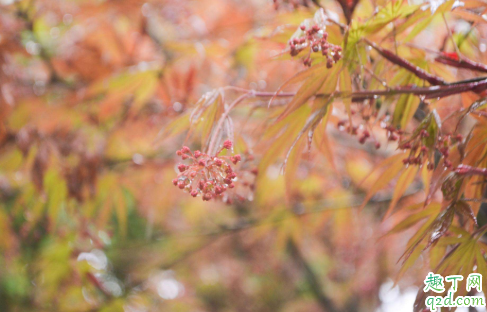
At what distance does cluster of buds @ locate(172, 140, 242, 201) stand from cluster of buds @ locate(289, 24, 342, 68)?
0.55ft

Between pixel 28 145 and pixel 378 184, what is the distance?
1046 millimetres

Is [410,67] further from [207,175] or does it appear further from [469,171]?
[207,175]

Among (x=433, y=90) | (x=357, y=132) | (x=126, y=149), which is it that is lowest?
(x=126, y=149)

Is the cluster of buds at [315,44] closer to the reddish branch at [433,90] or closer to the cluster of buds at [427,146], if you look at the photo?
the reddish branch at [433,90]

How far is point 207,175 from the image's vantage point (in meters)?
0.59

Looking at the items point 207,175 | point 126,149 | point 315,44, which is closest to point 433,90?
point 315,44

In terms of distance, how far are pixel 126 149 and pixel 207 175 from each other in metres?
1.14

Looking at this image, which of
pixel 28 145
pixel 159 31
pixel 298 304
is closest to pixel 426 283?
pixel 28 145

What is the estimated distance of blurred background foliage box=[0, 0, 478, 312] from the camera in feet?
4.28

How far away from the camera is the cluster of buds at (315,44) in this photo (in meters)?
0.58

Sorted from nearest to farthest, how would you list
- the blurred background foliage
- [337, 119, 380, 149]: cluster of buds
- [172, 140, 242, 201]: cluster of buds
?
[172, 140, 242, 201]: cluster of buds
[337, 119, 380, 149]: cluster of buds
the blurred background foliage

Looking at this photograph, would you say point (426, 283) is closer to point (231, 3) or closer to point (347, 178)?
point (347, 178)

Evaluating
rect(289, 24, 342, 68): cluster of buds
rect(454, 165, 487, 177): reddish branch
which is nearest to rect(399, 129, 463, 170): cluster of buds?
rect(454, 165, 487, 177): reddish branch

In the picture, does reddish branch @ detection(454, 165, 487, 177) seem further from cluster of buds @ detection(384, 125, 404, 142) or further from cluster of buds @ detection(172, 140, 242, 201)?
cluster of buds @ detection(172, 140, 242, 201)
